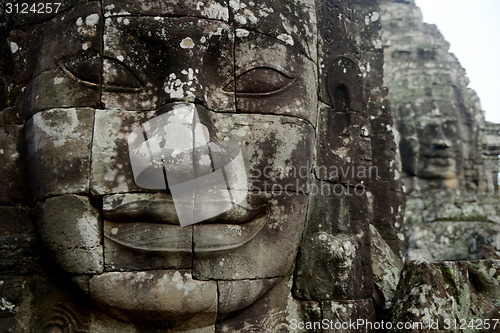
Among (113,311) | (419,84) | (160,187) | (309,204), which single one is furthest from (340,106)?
(419,84)

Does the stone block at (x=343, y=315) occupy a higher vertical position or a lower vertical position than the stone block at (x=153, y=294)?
lower

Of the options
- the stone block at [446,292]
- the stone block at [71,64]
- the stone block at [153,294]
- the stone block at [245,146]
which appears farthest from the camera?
the stone block at [446,292]

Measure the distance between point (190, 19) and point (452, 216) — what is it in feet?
47.5

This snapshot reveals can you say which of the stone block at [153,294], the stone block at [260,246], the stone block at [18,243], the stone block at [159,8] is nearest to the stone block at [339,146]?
the stone block at [260,246]

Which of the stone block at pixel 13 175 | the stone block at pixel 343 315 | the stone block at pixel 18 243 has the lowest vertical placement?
the stone block at pixel 343 315

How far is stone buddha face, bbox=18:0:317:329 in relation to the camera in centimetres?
259

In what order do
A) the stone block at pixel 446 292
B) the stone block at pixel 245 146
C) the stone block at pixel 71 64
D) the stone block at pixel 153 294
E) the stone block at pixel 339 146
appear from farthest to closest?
the stone block at pixel 339 146, the stone block at pixel 446 292, the stone block at pixel 71 64, the stone block at pixel 245 146, the stone block at pixel 153 294

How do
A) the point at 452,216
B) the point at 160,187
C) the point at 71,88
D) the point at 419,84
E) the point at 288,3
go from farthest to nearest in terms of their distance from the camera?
1. the point at 419,84
2. the point at 452,216
3. the point at 288,3
4. the point at 71,88
5. the point at 160,187

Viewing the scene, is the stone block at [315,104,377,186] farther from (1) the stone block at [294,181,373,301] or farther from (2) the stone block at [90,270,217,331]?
(2) the stone block at [90,270,217,331]

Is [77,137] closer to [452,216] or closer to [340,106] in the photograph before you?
[340,106]

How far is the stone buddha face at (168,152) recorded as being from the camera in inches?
102

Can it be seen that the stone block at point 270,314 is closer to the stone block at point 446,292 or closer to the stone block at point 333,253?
the stone block at point 333,253

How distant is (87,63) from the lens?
9.06 ft

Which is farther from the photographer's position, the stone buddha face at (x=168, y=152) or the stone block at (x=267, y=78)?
the stone block at (x=267, y=78)
